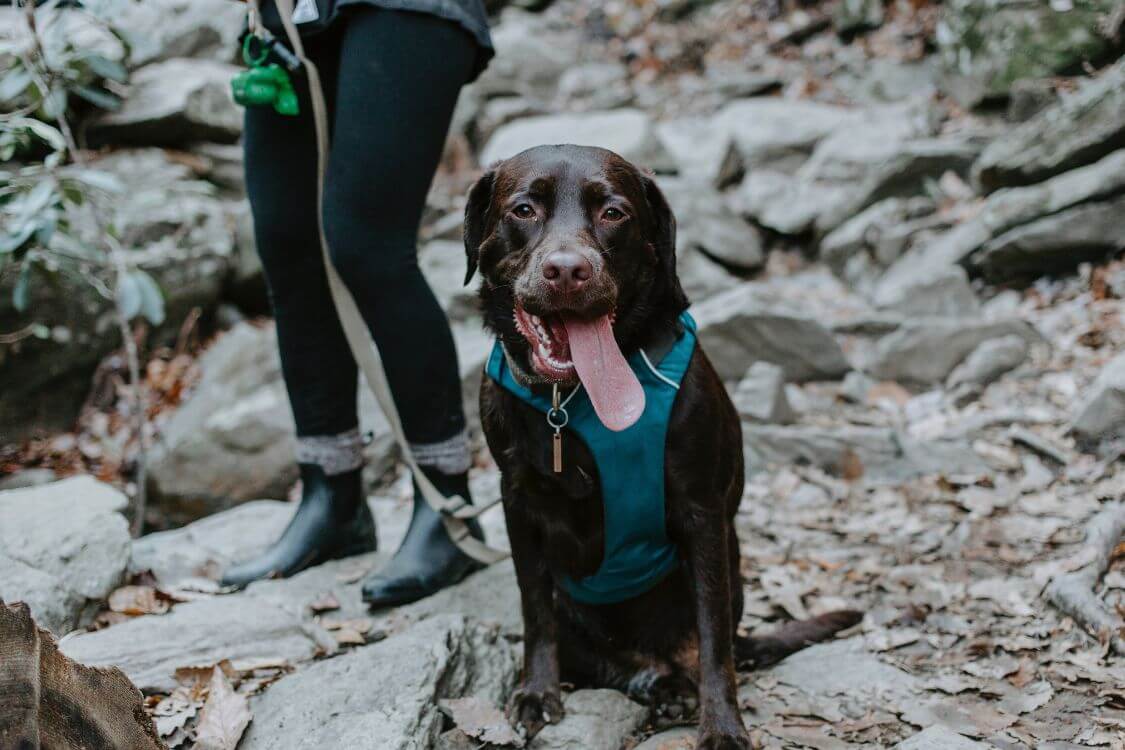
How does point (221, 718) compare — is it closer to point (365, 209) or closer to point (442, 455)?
point (442, 455)

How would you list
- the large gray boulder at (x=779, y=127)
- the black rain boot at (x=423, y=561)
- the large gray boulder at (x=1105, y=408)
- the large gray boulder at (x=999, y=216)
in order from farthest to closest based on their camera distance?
the large gray boulder at (x=779, y=127), the large gray boulder at (x=999, y=216), the large gray boulder at (x=1105, y=408), the black rain boot at (x=423, y=561)

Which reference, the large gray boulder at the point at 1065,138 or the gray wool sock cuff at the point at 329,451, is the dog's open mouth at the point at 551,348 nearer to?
the gray wool sock cuff at the point at 329,451

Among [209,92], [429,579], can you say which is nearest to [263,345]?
[209,92]

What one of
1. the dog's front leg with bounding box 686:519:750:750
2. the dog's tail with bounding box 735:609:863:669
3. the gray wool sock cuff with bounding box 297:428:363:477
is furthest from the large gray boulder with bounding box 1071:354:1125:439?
the gray wool sock cuff with bounding box 297:428:363:477

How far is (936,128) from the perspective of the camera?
8.04 meters

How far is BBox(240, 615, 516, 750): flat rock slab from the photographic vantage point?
79.3 inches

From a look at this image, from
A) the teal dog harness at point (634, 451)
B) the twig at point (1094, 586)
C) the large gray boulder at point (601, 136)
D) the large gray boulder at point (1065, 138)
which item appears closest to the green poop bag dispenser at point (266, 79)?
the teal dog harness at point (634, 451)

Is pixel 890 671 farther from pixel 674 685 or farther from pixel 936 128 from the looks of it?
pixel 936 128

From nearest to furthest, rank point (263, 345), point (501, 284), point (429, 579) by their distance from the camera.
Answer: point (501, 284)
point (429, 579)
point (263, 345)

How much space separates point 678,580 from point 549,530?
413 millimetres

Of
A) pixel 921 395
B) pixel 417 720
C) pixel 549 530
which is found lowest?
pixel 921 395

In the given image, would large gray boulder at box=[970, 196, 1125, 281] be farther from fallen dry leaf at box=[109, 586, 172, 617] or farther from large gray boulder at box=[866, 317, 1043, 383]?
fallen dry leaf at box=[109, 586, 172, 617]

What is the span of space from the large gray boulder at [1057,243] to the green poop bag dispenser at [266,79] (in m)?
4.70

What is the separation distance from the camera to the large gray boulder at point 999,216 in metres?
5.53
